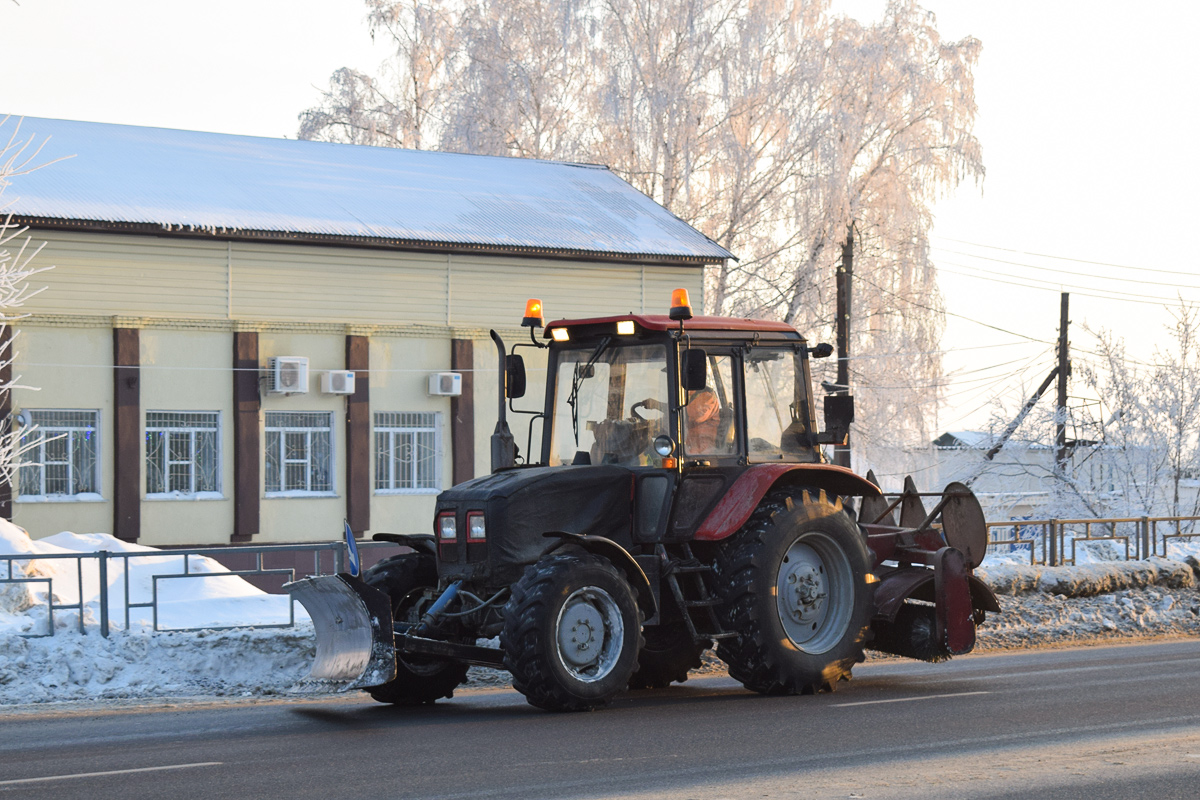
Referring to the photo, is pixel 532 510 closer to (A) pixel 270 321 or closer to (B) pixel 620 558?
(B) pixel 620 558

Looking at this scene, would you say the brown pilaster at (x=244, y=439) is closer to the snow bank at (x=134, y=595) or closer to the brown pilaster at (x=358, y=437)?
the brown pilaster at (x=358, y=437)

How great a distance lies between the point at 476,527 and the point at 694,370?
1772mm

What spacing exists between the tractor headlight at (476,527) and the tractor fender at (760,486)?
1452 millimetres

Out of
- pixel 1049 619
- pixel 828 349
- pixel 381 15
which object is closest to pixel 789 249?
pixel 381 15

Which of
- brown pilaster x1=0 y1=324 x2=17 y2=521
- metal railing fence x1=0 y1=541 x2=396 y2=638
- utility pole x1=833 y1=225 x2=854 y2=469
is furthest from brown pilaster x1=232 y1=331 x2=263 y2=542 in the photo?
utility pole x1=833 y1=225 x2=854 y2=469

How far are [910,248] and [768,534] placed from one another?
79.4 feet

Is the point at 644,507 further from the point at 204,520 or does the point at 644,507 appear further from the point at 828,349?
the point at 204,520

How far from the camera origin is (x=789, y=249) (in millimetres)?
33000

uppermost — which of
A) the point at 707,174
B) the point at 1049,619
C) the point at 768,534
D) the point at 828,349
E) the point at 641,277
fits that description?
the point at 707,174

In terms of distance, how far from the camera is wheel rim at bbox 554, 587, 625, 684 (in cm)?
898

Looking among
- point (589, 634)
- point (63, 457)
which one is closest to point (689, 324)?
point (589, 634)

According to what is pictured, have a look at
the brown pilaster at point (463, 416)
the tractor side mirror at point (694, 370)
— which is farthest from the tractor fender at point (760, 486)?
the brown pilaster at point (463, 416)

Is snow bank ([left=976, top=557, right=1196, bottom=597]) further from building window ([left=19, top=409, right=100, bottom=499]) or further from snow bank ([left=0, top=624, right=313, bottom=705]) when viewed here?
building window ([left=19, top=409, right=100, bottom=499])

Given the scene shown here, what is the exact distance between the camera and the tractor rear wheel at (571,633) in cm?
879
